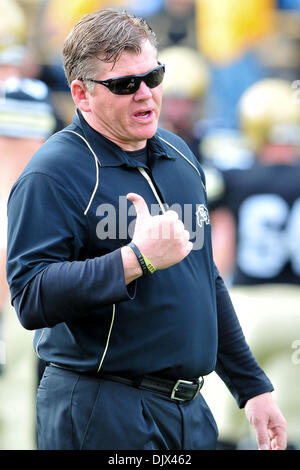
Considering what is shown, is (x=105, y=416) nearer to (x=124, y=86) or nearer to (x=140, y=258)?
(x=140, y=258)

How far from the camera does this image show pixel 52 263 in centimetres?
249

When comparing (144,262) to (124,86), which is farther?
(124,86)

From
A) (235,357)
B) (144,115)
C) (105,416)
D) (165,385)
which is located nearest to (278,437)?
(235,357)

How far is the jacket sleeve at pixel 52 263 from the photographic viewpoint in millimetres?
2430

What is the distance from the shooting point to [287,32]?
35.8ft

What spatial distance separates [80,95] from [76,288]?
0.64 meters

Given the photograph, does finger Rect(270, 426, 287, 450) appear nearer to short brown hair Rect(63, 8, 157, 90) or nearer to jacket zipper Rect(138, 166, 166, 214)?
jacket zipper Rect(138, 166, 166, 214)

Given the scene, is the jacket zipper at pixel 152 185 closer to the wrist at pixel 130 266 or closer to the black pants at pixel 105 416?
the wrist at pixel 130 266

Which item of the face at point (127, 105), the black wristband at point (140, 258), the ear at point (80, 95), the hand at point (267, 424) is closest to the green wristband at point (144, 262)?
the black wristband at point (140, 258)

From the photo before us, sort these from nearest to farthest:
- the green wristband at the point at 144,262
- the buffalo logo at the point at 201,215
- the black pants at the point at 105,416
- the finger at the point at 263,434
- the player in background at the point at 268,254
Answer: the green wristband at the point at 144,262 < the black pants at the point at 105,416 < the buffalo logo at the point at 201,215 < the finger at the point at 263,434 < the player in background at the point at 268,254

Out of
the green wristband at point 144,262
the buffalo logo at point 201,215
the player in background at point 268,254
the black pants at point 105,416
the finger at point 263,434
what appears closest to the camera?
the green wristband at point 144,262

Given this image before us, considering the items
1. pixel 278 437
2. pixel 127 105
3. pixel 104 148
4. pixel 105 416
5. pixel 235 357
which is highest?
pixel 127 105

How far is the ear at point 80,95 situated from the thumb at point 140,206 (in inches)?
15.8

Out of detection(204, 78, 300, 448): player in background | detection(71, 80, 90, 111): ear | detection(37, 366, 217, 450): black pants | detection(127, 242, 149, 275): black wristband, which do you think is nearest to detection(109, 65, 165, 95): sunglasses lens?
detection(71, 80, 90, 111): ear
